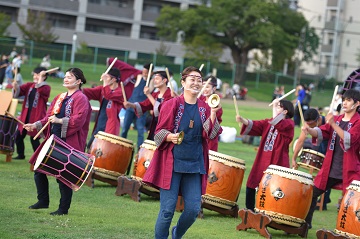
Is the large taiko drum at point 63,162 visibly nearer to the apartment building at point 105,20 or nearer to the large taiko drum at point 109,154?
the large taiko drum at point 109,154

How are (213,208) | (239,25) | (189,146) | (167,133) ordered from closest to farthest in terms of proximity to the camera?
(167,133), (189,146), (213,208), (239,25)

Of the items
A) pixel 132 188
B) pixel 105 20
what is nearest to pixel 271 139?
pixel 132 188

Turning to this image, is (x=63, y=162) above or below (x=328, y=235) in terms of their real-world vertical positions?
above

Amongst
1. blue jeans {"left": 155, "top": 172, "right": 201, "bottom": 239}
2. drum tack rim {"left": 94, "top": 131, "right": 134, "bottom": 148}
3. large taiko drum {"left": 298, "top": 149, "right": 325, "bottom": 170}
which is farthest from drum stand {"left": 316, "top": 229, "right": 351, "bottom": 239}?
drum tack rim {"left": 94, "top": 131, "right": 134, "bottom": 148}

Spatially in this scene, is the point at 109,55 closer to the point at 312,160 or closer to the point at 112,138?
the point at 312,160

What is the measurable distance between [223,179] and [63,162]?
2.29m

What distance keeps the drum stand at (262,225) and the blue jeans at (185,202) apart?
1.90 meters

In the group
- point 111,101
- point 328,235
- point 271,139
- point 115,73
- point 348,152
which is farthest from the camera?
point 111,101

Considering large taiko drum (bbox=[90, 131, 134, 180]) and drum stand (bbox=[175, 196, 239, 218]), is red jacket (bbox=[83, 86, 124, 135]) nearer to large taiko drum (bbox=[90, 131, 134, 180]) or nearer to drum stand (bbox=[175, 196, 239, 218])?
large taiko drum (bbox=[90, 131, 134, 180])

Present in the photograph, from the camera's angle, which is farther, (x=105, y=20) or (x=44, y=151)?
(x=105, y=20)

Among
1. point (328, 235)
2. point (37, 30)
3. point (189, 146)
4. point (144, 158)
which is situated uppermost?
point (37, 30)

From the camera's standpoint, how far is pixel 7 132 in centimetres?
1261

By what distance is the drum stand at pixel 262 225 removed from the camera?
938 cm

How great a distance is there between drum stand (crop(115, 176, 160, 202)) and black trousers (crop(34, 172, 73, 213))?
1839 mm
